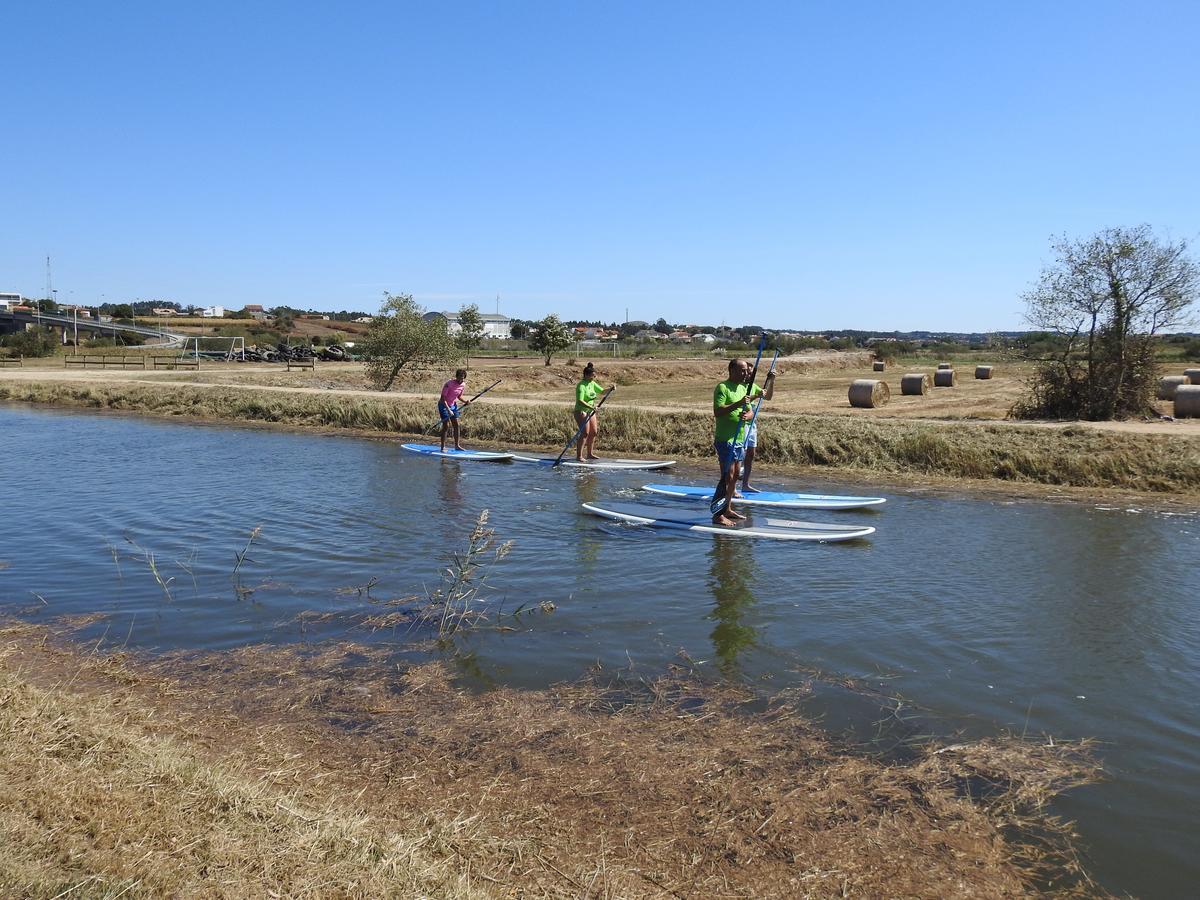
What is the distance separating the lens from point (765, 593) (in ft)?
31.6

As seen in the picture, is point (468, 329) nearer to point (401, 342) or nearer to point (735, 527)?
point (401, 342)

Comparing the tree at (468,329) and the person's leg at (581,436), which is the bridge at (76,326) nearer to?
the tree at (468,329)

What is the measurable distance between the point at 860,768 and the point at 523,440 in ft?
57.6

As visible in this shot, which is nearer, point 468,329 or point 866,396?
point 866,396

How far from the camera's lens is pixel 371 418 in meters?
25.6

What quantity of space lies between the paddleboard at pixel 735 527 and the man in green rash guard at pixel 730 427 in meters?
0.23

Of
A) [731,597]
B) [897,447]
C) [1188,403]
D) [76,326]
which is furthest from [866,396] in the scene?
[76,326]

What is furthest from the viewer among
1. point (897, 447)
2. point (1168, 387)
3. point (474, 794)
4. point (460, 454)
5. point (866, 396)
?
point (866, 396)

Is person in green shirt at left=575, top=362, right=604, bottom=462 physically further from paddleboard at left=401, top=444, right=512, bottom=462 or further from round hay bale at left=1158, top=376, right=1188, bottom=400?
round hay bale at left=1158, top=376, right=1188, bottom=400

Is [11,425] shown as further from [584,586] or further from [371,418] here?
[584,586]

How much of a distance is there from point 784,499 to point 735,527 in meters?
2.26

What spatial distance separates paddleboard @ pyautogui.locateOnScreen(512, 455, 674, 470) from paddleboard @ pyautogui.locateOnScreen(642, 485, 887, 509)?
3.00m

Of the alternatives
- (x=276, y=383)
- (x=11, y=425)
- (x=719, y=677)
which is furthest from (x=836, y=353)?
(x=719, y=677)

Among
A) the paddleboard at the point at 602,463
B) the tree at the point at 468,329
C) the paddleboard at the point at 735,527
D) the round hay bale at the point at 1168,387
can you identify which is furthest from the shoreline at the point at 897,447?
the tree at the point at 468,329
